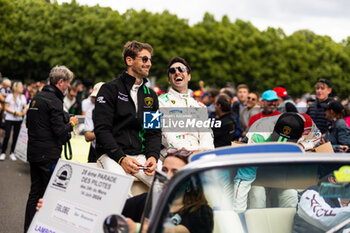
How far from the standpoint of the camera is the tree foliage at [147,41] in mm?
50719

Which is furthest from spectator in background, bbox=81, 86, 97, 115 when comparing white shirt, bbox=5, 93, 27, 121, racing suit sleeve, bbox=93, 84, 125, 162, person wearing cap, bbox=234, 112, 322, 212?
racing suit sleeve, bbox=93, 84, 125, 162

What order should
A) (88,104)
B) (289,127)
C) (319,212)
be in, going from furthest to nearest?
(88,104) < (289,127) < (319,212)

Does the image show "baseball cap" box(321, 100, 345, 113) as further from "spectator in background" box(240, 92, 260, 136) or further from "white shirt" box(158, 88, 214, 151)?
"white shirt" box(158, 88, 214, 151)

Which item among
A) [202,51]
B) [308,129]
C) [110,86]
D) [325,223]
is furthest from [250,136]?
[202,51]

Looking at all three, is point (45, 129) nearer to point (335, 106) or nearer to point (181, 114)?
point (181, 114)

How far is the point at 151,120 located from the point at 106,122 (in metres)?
0.47

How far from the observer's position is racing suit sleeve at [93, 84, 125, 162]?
13.5 ft

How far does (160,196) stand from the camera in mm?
2367

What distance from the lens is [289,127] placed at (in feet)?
15.6

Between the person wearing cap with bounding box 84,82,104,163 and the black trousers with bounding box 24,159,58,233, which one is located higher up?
the person wearing cap with bounding box 84,82,104,163

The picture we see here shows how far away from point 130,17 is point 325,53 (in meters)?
25.8

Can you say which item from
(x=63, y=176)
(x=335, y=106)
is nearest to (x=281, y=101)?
(x=335, y=106)

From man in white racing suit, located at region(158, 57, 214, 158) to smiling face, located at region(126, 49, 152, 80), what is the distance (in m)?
0.55

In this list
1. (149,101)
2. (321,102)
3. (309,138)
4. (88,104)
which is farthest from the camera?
(88,104)
